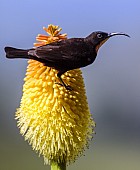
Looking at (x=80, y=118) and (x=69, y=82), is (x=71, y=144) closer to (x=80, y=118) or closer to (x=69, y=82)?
(x=80, y=118)

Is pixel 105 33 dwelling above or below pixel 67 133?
above

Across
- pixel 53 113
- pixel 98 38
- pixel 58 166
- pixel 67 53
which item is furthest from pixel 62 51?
pixel 58 166

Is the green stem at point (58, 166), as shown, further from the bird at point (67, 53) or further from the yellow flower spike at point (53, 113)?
the bird at point (67, 53)

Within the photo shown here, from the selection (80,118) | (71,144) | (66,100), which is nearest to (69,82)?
(66,100)

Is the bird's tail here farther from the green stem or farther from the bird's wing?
the green stem

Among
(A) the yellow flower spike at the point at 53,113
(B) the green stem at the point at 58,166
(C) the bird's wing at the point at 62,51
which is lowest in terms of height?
(B) the green stem at the point at 58,166

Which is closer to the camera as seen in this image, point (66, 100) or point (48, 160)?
point (66, 100)

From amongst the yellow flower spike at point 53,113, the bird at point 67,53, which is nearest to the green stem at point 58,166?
the yellow flower spike at point 53,113
